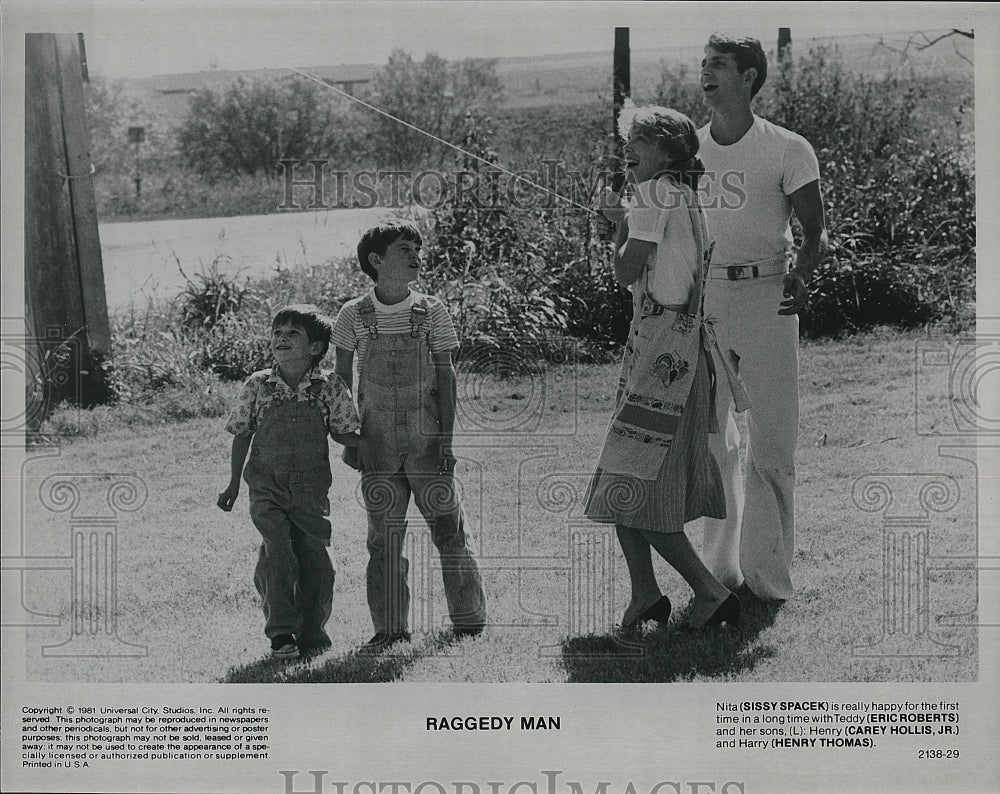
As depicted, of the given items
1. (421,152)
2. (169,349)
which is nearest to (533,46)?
(421,152)

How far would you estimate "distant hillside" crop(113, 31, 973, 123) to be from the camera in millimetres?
5195

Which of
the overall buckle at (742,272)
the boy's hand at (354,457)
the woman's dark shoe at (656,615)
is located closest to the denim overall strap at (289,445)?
the boy's hand at (354,457)

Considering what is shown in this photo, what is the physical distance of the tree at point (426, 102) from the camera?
544 cm

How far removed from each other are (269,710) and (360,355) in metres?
1.19

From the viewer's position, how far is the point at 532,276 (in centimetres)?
637

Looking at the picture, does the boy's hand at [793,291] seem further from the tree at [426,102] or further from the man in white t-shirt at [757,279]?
the tree at [426,102]

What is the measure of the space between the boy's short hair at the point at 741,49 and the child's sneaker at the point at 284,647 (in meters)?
2.41

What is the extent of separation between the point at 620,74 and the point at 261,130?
5.49ft

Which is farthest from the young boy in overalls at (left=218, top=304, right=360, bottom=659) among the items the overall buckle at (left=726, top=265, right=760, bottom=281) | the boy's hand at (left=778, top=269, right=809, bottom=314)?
the boy's hand at (left=778, top=269, right=809, bottom=314)

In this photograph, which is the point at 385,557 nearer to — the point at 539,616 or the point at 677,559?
the point at 539,616

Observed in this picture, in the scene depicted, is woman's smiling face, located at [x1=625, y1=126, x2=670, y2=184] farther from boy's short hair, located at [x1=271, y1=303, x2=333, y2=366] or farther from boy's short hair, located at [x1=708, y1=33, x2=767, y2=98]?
boy's short hair, located at [x1=271, y1=303, x2=333, y2=366]

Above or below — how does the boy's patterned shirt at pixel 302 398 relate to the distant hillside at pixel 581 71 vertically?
below

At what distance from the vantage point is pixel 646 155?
13.0 feet

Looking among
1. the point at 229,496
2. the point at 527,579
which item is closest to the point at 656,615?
the point at 527,579
